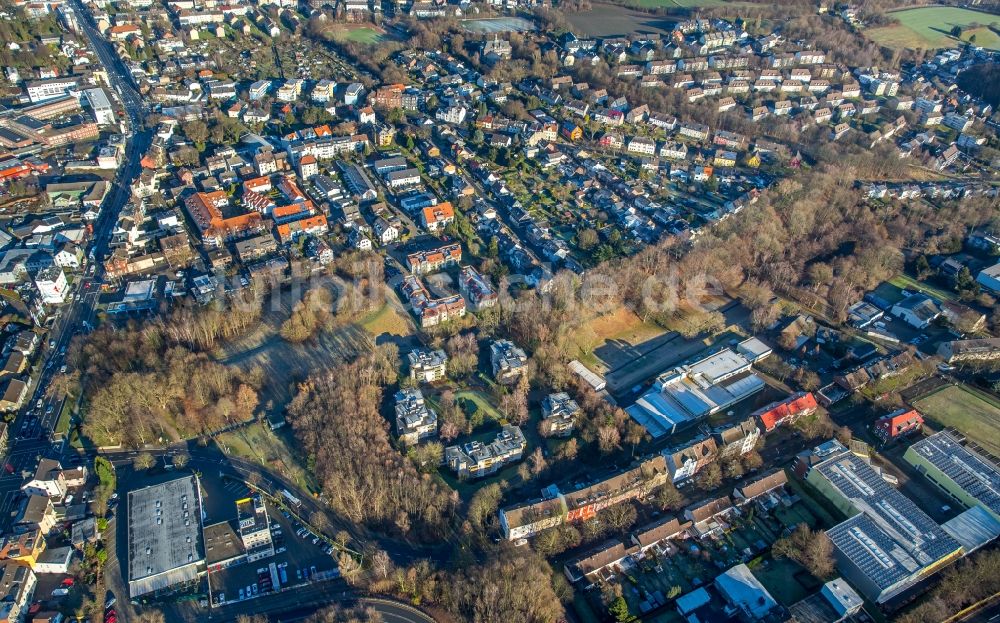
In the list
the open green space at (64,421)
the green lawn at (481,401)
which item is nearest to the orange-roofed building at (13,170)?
the open green space at (64,421)

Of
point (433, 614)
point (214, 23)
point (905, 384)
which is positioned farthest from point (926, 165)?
point (214, 23)

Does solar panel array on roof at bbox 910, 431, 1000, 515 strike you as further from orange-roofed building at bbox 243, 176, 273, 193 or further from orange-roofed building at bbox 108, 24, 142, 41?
orange-roofed building at bbox 108, 24, 142, 41

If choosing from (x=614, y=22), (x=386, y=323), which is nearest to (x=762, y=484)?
(x=386, y=323)

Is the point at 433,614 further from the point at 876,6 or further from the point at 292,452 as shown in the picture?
the point at 876,6

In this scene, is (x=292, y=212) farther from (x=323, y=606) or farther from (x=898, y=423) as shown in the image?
(x=898, y=423)

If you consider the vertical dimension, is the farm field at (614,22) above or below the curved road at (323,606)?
above

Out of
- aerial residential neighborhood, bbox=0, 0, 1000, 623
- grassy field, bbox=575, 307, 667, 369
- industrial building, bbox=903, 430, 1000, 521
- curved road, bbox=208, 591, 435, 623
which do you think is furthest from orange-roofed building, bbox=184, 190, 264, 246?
industrial building, bbox=903, 430, 1000, 521

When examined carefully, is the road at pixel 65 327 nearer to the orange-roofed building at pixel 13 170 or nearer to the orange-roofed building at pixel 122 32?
the orange-roofed building at pixel 13 170
